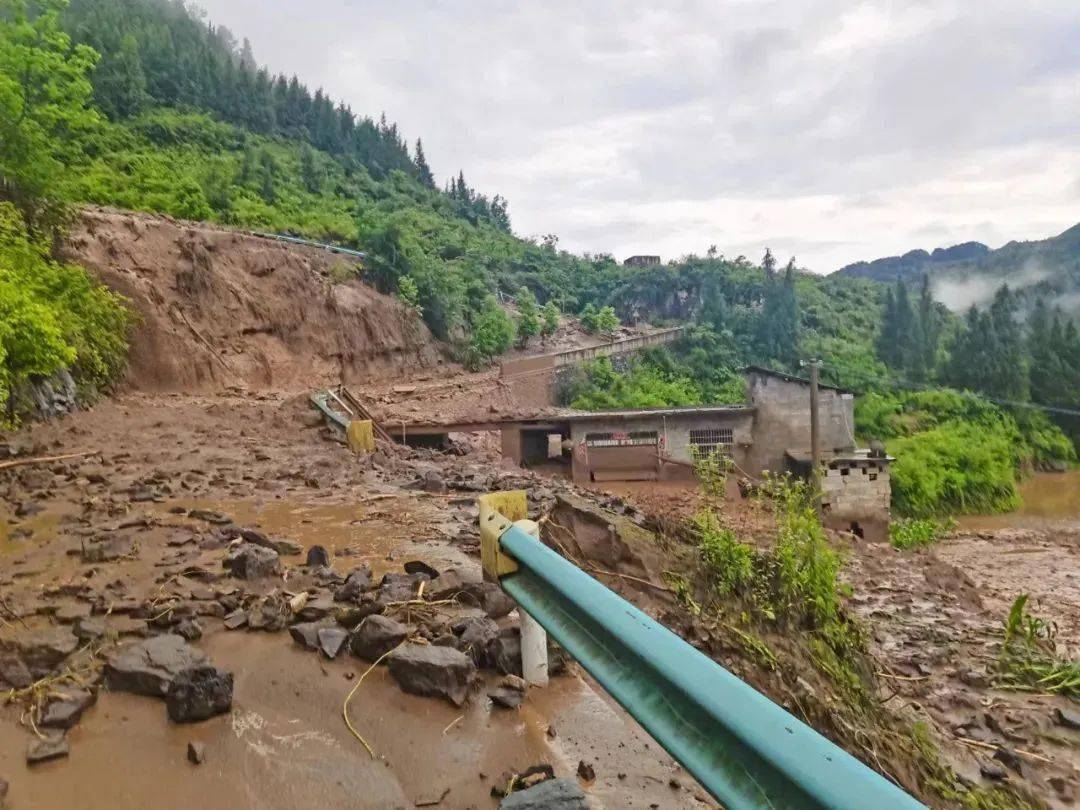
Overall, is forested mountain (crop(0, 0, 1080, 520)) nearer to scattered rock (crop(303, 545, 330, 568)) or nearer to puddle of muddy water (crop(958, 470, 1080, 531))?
puddle of muddy water (crop(958, 470, 1080, 531))

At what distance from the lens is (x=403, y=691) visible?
2.52 meters

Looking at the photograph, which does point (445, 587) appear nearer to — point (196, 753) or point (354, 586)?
point (354, 586)

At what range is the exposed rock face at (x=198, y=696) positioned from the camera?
2.27 metres

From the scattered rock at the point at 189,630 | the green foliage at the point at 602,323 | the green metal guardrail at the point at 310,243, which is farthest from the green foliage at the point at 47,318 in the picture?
the green foliage at the point at 602,323

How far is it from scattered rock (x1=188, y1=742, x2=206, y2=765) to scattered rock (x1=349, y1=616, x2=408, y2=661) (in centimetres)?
69

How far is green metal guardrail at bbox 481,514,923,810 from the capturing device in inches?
45.1

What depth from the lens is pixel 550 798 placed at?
175 centimetres

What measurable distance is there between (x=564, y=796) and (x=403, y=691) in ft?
3.18

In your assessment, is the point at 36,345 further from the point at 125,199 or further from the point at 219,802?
the point at 125,199

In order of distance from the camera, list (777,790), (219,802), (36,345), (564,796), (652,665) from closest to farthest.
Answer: (777,790) → (652,665) → (564,796) → (219,802) → (36,345)

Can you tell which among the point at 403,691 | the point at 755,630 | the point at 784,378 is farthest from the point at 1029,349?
the point at 403,691

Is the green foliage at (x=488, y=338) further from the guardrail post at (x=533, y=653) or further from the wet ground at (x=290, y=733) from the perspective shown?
the guardrail post at (x=533, y=653)

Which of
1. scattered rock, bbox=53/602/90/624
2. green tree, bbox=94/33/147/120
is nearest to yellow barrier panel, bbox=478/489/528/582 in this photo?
scattered rock, bbox=53/602/90/624

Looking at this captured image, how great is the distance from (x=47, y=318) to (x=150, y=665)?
352 inches
